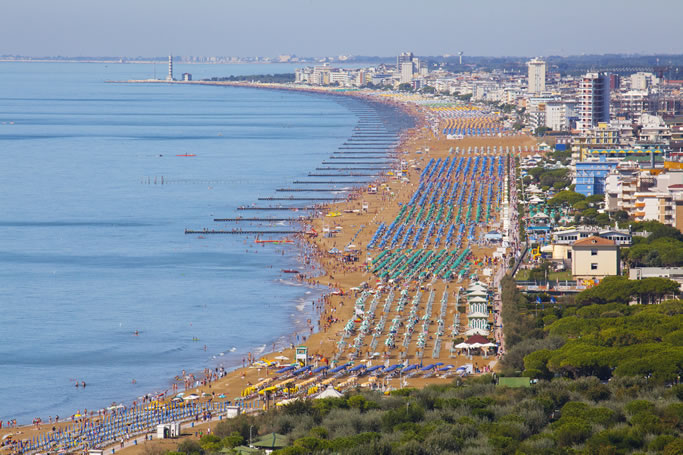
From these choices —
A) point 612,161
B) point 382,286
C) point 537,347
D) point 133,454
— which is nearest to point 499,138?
point 612,161

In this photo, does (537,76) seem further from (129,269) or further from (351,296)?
(351,296)

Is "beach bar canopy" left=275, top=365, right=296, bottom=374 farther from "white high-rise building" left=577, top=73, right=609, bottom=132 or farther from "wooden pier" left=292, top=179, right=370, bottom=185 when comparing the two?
"white high-rise building" left=577, top=73, right=609, bottom=132

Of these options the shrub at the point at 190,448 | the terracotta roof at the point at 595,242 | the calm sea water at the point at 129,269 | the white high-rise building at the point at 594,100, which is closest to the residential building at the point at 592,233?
the terracotta roof at the point at 595,242

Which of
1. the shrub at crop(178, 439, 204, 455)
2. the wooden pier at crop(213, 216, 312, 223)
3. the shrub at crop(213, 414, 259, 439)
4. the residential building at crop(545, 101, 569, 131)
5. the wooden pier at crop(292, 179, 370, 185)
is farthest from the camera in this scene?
the residential building at crop(545, 101, 569, 131)

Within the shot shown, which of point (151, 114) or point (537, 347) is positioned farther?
point (151, 114)

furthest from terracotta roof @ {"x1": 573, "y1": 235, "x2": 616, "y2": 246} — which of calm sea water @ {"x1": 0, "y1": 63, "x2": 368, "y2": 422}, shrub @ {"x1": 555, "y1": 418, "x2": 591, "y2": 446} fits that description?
shrub @ {"x1": 555, "y1": 418, "x2": 591, "y2": 446}

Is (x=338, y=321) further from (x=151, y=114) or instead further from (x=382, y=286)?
(x=151, y=114)

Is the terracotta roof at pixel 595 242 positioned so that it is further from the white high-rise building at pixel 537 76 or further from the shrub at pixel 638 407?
the white high-rise building at pixel 537 76
